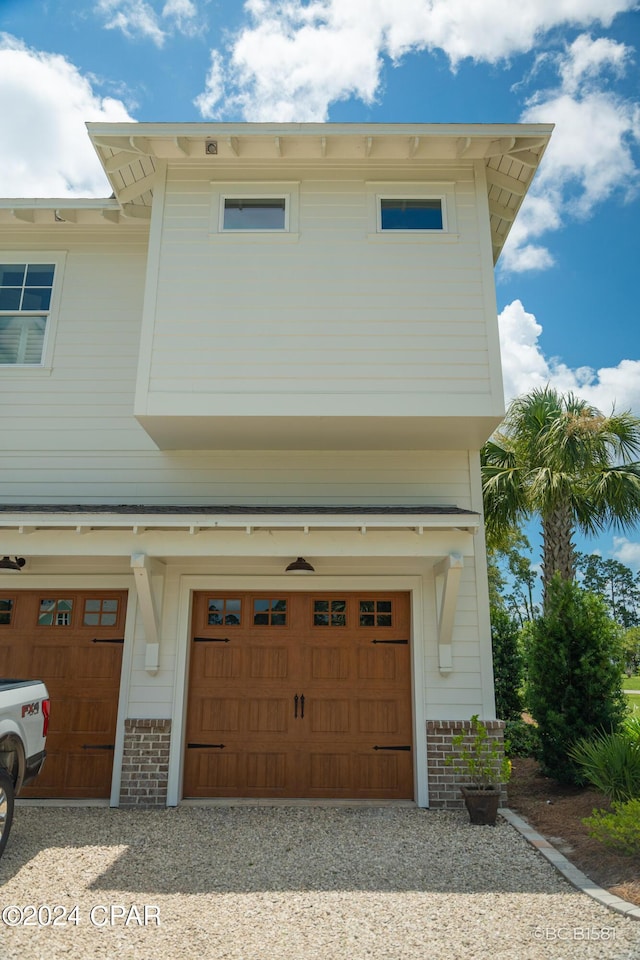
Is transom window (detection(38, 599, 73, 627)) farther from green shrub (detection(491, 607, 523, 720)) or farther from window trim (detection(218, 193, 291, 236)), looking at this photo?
green shrub (detection(491, 607, 523, 720))

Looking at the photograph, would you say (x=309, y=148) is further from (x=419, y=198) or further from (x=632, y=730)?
Answer: (x=632, y=730)

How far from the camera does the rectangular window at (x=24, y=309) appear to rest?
8.83 meters

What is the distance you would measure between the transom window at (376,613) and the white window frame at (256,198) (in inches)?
184

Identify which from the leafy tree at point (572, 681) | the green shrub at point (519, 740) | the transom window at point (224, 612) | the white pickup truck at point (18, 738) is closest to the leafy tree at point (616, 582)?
the green shrub at point (519, 740)

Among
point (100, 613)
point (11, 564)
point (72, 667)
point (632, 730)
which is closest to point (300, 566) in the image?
point (100, 613)

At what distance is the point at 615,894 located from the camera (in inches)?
179

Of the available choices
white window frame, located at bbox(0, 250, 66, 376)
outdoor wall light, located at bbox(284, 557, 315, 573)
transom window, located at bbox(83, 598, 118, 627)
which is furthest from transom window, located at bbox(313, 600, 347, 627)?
white window frame, located at bbox(0, 250, 66, 376)

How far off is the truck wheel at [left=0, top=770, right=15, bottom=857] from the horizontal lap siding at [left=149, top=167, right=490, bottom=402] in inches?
165

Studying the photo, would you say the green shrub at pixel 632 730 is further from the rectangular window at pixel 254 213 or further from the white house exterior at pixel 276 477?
the rectangular window at pixel 254 213

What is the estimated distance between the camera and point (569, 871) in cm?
505

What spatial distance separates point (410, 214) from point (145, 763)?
7374 mm

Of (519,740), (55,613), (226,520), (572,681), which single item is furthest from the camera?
(519,740)

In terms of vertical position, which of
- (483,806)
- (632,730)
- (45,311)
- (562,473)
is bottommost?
(483,806)

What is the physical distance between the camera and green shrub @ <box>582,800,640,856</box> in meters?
5.04
